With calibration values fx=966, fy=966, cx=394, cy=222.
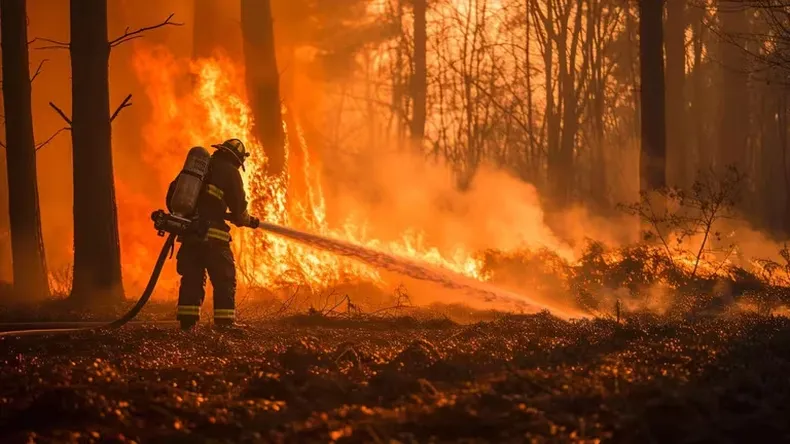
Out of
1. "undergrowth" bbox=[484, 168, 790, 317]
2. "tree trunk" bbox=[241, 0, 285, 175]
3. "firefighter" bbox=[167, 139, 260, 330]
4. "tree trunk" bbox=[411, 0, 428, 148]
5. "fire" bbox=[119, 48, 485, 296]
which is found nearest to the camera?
"firefighter" bbox=[167, 139, 260, 330]

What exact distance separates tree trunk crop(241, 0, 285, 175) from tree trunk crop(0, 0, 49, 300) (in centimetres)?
355

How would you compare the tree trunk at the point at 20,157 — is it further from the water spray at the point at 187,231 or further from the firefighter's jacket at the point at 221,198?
the firefighter's jacket at the point at 221,198

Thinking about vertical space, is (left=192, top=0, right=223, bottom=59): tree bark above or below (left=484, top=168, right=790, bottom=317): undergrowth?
above

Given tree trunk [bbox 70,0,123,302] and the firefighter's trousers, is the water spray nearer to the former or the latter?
the firefighter's trousers

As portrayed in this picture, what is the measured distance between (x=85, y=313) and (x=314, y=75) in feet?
70.4

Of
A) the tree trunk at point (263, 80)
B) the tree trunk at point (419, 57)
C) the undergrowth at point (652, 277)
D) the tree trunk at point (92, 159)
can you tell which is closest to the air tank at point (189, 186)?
the tree trunk at point (92, 159)

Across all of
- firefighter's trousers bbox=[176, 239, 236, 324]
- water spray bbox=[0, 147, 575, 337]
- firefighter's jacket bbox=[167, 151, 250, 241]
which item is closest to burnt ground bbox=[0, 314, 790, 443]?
water spray bbox=[0, 147, 575, 337]

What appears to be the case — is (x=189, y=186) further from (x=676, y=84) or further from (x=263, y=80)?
(x=676, y=84)

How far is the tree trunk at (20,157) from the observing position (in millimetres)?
13820

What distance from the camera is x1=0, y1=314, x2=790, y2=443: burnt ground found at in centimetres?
455

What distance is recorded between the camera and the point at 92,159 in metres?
11.9

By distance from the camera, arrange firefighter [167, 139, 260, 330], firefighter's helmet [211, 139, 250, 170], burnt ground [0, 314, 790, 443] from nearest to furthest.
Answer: burnt ground [0, 314, 790, 443] → firefighter [167, 139, 260, 330] → firefighter's helmet [211, 139, 250, 170]

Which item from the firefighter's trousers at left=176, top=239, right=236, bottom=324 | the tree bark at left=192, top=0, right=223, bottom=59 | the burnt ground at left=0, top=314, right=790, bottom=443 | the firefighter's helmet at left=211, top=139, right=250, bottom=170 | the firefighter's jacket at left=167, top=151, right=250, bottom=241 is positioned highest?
A: the tree bark at left=192, top=0, right=223, bottom=59

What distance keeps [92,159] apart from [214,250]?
3.25 meters
